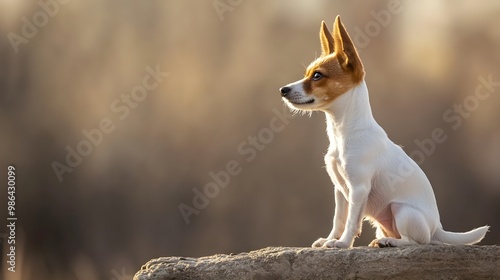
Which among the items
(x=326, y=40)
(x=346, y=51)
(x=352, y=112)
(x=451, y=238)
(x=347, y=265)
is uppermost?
(x=326, y=40)

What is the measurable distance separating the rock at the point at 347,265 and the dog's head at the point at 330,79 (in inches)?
36.1

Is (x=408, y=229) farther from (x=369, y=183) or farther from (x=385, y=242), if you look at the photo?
(x=369, y=183)

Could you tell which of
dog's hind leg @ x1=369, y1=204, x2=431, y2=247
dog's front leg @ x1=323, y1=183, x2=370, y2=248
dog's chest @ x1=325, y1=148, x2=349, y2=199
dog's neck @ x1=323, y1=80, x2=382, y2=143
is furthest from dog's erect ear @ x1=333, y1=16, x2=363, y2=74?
dog's hind leg @ x1=369, y1=204, x2=431, y2=247

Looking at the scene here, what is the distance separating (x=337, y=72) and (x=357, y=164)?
587 mm

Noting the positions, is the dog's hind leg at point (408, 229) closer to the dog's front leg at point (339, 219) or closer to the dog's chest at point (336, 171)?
the dog's front leg at point (339, 219)

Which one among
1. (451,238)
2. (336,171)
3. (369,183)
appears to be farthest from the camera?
(451,238)

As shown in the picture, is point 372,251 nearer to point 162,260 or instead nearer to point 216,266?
point 216,266

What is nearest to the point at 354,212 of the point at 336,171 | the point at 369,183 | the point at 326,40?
the point at 369,183

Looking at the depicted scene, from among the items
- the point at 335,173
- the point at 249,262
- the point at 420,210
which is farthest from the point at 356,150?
the point at 249,262

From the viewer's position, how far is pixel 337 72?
5465 millimetres

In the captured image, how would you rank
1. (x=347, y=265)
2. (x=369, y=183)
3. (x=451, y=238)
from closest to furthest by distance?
1. (x=347, y=265)
2. (x=369, y=183)
3. (x=451, y=238)

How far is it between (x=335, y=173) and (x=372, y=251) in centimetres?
54

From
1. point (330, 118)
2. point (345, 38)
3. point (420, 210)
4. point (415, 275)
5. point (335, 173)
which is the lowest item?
point (415, 275)

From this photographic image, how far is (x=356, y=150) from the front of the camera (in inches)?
214
